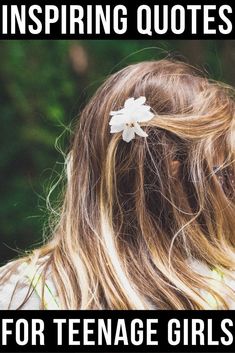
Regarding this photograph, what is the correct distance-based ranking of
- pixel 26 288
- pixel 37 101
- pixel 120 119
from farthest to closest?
pixel 37 101, pixel 120 119, pixel 26 288

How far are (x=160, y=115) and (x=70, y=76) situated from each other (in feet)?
5.97

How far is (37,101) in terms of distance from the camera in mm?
3793

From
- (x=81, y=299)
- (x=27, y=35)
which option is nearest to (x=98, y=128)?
(x=81, y=299)

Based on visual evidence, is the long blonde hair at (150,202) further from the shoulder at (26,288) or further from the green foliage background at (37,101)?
the green foliage background at (37,101)

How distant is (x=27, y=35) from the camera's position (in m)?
3.65

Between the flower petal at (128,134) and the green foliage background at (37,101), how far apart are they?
1.72m

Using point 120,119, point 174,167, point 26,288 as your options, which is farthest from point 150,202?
point 26,288

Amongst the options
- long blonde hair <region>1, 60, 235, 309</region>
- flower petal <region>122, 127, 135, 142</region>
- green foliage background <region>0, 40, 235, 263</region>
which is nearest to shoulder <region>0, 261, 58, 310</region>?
long blonde hair <region>1, 60, 235, 309</region>

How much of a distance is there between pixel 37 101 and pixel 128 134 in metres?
1.85

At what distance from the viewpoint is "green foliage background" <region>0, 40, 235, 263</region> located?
3734 mm

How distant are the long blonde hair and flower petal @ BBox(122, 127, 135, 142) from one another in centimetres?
2

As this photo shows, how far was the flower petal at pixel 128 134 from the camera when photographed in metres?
1.99

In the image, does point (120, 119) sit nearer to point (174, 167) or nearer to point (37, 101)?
point (174, 167)

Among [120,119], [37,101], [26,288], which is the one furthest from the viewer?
[37,101]
